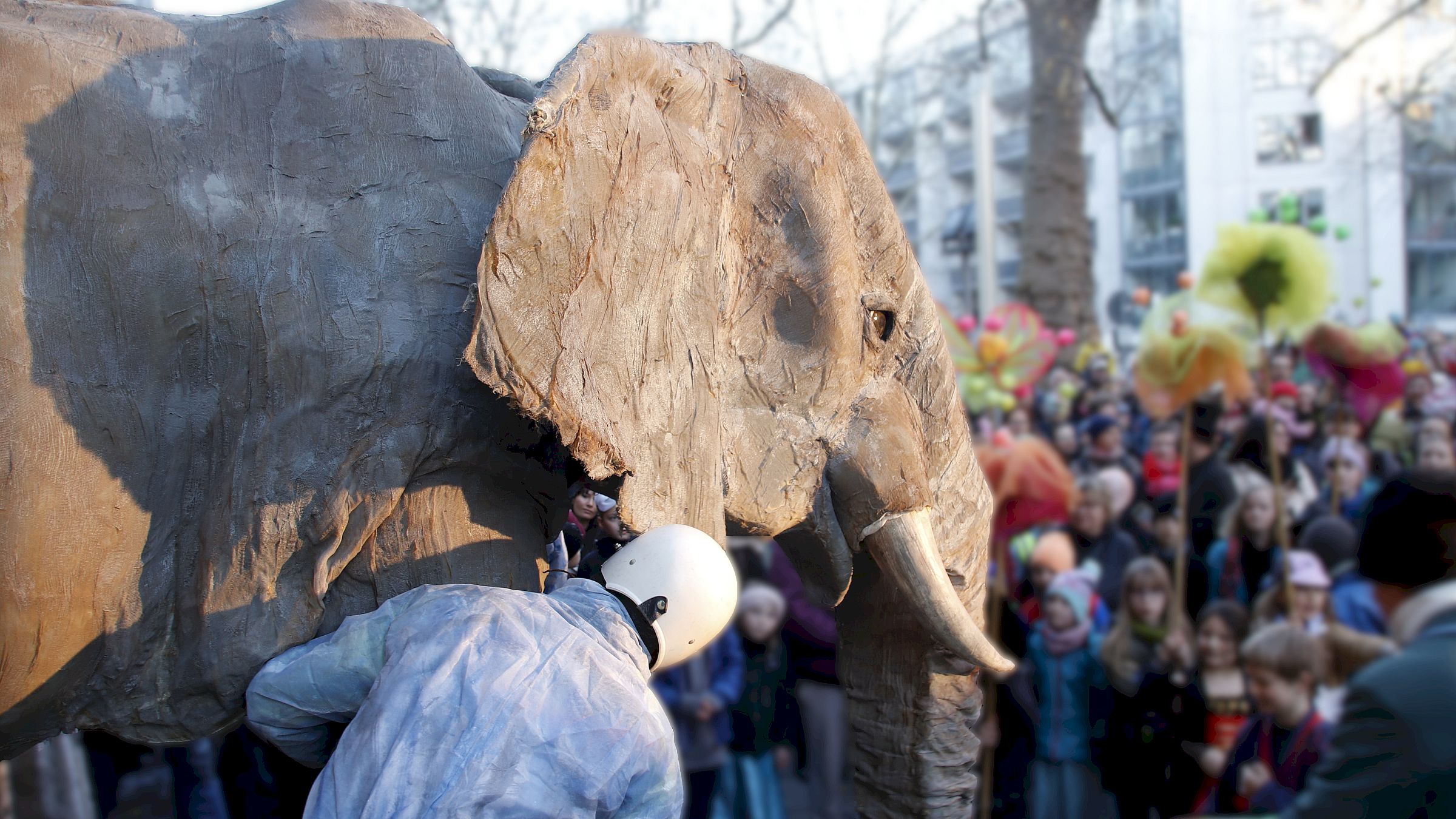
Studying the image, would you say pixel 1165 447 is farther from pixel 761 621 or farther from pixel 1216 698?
pixel 761 621

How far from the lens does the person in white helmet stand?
1669 mm

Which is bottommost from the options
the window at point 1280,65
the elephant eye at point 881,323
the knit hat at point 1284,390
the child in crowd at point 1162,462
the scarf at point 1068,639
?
the scarf at point 1068,639

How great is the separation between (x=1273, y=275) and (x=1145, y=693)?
2632 millimetres

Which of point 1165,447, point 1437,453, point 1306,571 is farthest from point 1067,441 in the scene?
point 1306,571

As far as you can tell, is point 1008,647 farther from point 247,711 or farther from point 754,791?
point 247,711

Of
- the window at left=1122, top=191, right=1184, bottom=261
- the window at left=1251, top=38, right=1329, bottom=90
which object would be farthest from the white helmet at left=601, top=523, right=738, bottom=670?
the window at left=1122, top=191, right=1184, bottom=261

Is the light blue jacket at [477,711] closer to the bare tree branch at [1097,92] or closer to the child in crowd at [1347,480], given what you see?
the child in crowd at [1347,480]

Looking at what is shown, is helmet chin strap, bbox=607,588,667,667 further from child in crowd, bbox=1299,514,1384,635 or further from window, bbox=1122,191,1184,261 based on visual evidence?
window, bbox=1122,191,1184,261

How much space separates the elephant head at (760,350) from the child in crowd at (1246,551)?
359cm

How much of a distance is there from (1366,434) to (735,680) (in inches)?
212

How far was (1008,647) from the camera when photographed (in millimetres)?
5141

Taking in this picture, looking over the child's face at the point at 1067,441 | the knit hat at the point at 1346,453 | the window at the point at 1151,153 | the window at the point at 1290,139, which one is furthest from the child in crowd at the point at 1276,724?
the window at the point at 1151,153

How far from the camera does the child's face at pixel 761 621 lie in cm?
536

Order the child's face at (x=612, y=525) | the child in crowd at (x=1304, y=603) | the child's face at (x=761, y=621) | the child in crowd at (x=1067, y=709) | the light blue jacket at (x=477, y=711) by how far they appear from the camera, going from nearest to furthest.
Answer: the light blue jacket at (x=477, y=711) → the child's face at (x=612, y=525) → the child in crowd at (x=1304, y=603) → the child in crowd at (x=1067, y=709) → the child's face at (x=761, y=621)
